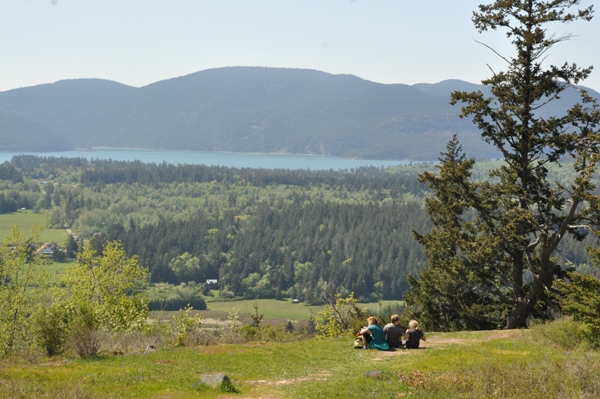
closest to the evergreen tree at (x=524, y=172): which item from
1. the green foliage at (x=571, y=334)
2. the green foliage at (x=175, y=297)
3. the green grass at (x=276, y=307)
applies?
the green foliage at (x=571, y=334)

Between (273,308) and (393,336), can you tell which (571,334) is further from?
(273,308)

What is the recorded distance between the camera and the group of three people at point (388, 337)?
22469mm

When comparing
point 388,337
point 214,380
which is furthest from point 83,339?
point 388,337

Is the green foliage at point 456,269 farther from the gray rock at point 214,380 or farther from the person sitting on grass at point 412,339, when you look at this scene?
the gray rock at point 214,380

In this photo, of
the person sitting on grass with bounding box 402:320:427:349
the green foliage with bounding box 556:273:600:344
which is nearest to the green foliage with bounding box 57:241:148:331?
the person sitting on grass with bounding box 402:320:427:349

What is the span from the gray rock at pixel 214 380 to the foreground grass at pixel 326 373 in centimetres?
21

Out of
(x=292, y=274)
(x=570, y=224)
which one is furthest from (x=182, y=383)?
(x=292, y=274)

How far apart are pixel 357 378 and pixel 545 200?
19.7 meters

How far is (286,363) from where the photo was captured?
20.1 meters

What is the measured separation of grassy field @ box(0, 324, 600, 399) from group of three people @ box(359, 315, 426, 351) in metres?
0.55

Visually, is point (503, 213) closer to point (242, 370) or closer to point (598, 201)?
point (598, 201)

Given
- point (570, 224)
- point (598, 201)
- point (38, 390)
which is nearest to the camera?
point (38, 390)

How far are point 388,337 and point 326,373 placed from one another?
4472mm

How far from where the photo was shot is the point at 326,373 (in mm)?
18875
